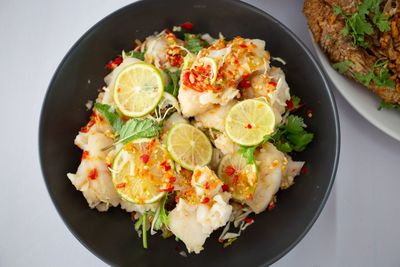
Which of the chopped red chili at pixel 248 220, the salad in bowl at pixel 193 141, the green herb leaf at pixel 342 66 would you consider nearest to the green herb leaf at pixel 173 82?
the salad in bowl at pixel 193 141

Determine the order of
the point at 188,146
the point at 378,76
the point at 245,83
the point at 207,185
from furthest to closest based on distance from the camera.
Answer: the point at 378,76 → the point at 245,83 → the point at 188,146 → the point at 207,185

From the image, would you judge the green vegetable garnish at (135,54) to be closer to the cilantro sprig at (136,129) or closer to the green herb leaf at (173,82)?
the green herb leaf at (173,82)

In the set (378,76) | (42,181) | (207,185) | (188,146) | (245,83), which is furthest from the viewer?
(42,181)

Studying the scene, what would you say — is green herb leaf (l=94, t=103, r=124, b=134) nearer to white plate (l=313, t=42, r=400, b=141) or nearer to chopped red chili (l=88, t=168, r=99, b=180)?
chopped red chili (l=88, t=168, r=99, b=180)

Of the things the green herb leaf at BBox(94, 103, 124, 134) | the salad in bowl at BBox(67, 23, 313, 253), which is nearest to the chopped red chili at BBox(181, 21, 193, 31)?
the salad in bowl at BBox(67, 23, 313, 253)

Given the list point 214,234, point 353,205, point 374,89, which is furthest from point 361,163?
point 214,234

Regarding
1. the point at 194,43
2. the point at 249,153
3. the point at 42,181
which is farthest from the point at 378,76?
the point at 42,181

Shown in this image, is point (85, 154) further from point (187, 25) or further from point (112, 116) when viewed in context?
point (187, 25)
